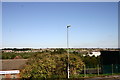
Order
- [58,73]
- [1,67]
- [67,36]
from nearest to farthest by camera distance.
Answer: [67,36], [58,73], [1,67]

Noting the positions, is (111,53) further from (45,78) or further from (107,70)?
(45,78)

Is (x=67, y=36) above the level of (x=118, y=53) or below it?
above

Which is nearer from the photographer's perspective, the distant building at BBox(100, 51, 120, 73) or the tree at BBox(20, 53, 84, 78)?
the tree at BBox(20, 53, 84, 78)

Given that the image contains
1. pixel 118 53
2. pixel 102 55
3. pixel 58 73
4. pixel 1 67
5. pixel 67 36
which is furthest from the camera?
pixel 102 55

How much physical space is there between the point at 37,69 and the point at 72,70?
6.49m

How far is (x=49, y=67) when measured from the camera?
2469 centimetres

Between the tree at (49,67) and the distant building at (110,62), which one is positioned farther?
the distant building at (110,62)

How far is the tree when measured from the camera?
2380cm

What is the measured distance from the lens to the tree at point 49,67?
23.8 metres

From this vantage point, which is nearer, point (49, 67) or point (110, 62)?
point (49, 67)

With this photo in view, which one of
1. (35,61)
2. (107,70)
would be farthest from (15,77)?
(107,70)

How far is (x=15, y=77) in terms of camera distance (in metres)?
28.5

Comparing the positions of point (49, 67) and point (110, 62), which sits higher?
point (49, 67)

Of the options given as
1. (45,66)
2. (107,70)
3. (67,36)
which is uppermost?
(67,36)
